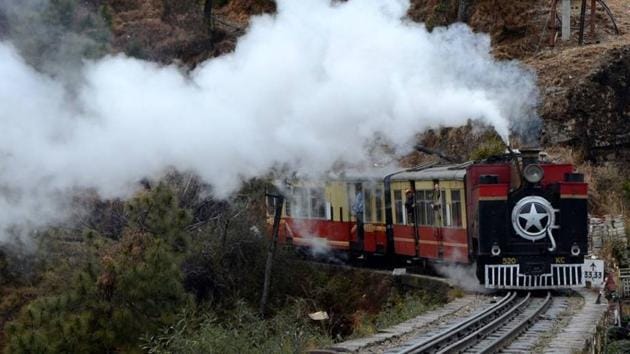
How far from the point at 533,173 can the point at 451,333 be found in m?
5.05

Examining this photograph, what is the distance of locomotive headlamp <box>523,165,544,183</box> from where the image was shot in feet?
57.9

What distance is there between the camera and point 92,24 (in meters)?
28.2

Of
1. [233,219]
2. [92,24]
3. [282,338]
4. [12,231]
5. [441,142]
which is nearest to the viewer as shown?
[282,338]

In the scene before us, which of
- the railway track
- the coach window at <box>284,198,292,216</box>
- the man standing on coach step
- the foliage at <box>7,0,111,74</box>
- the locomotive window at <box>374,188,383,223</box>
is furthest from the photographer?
the coach window at <box>284,198,292,216</box>

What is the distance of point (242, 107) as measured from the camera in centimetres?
1877

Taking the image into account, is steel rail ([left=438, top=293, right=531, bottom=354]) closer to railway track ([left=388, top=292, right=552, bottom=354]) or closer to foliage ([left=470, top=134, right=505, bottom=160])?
railway track ([left=388, top=292, right=552, bottom=354])

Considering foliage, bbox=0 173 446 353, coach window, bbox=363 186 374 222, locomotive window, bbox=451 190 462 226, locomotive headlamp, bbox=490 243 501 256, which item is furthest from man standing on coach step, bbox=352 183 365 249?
locomotive headlamp, bbox=490 243 501 256

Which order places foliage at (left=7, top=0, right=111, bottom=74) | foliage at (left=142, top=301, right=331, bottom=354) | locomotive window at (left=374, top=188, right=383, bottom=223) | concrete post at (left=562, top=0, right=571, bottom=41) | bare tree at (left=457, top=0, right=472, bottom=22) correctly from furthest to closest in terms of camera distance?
1. bare tree at (left=457, top=0, right=472, bottom=22)
2. concrete post at (left=562, top=0, right=571, bottom=41)
3. locomotive window at (left=374, top=188, right=383, bottom=223)
4. foliage at (left=7, top=0, right=111, bottom=74)
5. foliage at (left=142, top=301, right=331, bottom=354)

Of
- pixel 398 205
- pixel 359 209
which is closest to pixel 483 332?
pixel 398 205

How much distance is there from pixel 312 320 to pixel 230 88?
520 centimetres

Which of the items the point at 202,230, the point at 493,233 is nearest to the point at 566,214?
the point at 493,233

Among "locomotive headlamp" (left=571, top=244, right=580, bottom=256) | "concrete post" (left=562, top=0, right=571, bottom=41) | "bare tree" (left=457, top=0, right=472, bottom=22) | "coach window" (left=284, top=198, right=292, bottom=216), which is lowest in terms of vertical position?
"locomotive headlamp" (left=571, top=244, right=580, bottom=256)

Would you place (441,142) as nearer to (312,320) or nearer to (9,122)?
(312,320)

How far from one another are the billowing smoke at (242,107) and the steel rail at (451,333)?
5200 millimetres
